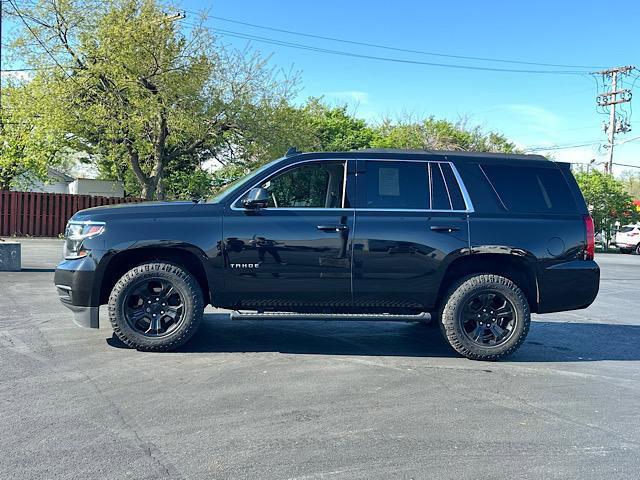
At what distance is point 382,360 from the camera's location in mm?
5910

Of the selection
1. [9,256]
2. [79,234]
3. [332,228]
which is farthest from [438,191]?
[9,256]

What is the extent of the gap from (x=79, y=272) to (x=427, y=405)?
140 inches

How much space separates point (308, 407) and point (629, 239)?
104 feet

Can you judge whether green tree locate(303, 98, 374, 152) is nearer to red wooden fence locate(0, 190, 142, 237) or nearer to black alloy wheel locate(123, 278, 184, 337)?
red wooden fence locate(0, 190, 142, 237)

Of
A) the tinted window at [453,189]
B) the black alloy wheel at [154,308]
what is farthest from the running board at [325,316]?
the tinted window at [453,189]

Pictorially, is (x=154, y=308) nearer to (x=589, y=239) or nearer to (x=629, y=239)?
(x=589, y=239)

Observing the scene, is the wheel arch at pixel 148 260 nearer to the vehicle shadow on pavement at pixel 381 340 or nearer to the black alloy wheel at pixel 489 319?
the vehicle shadow on pavement at pixel 381 340

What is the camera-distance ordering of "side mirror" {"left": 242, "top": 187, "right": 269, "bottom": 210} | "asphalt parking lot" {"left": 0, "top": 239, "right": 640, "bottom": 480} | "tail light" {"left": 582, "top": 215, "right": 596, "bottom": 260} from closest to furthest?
"asphalt parking lot" {"left": 0, "top": 239, "right": 640, "bottom": 480} → "side mirror" {"left": 242, "top": 187, "right": 269, "bottom": 210} → "tail light" {"left": 582, "top": 215, "right": 596, "bottom": 260}

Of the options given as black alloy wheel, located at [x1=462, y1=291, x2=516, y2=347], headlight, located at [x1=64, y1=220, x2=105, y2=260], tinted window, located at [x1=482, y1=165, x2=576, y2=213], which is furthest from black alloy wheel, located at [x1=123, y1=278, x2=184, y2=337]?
tinted window, located at [x1=482, y1=165, x2=576, y2=213]

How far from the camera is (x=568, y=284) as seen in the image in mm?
5969

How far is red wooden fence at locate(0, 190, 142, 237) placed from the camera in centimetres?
Answer: 2516

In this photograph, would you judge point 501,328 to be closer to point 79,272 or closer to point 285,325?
point 285,325

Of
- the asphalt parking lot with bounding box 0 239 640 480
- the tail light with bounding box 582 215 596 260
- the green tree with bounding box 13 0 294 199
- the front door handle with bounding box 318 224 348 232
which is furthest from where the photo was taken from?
the green tree with bounding box 13 0 294 199

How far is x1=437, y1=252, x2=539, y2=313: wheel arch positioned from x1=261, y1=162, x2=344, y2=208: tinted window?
1434 millimetres
